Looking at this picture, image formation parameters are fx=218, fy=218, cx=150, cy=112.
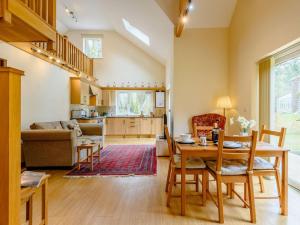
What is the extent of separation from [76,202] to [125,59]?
23.9 ft

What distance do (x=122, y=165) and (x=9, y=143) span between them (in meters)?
3.22

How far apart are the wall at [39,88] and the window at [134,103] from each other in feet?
9.64

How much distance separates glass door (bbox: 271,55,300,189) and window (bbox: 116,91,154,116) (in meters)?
6.01

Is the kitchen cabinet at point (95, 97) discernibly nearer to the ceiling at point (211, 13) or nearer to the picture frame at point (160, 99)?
the picture frame at point (160, 99)

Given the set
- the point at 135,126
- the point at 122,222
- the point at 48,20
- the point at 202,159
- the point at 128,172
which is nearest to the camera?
the point at 122,222

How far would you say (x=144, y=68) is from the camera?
9.21 meters

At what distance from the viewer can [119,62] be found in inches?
362

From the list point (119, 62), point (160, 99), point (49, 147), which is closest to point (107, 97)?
point (119, 62)

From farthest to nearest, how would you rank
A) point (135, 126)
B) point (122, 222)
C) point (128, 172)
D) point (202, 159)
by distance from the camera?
point (135, 126), point (128, 172), point (202, 159), point (122, 222)

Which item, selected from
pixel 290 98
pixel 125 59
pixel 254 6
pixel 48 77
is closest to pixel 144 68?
pixel 125 59

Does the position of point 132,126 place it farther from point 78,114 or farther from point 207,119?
point 207,119

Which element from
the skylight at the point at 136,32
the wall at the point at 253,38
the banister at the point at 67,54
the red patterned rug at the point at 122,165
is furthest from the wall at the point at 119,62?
the wall at the point at 253,38

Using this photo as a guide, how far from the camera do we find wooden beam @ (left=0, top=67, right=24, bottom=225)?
1356mm

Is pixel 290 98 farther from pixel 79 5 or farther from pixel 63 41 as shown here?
pixel 79 5
